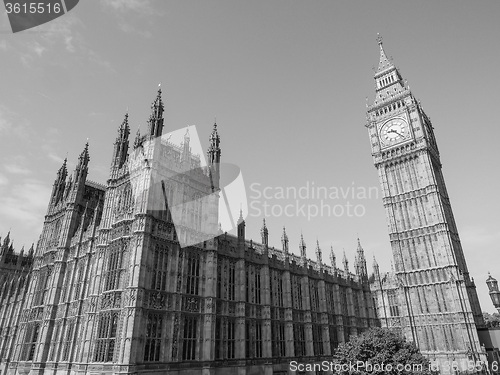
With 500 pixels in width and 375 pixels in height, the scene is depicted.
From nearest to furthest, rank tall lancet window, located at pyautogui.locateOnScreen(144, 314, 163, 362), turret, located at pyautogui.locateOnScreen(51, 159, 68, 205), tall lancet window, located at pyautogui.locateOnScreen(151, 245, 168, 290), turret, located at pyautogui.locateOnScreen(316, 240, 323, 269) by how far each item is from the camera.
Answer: tall lancet window, located at pyautogui.locateOnScreen(144, 314, 163, 362) → tall lancet window, located at pyautogui.locateOnScreen(151, 245, 168, 290) → turret, located at pyautogui.locateOnScreen(51, 159, 68, 205) → turret, located at pyautogui.locateOnScreen(316, 240, 323, 269)

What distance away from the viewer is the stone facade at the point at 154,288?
32875mm

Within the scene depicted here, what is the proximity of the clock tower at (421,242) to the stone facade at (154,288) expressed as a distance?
2222cm

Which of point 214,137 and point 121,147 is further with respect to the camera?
point 214,137

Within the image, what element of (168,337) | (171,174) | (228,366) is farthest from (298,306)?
(171,174)

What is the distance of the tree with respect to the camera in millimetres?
30750

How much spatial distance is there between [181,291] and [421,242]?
53.3 m

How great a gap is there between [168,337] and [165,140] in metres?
20.8

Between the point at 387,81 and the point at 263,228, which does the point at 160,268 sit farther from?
the point at 387,81

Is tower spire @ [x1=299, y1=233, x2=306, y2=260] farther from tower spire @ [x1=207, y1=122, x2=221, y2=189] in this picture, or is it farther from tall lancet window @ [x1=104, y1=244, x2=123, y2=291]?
tall lancet window @ [x1=104, y1=244, x2=123, y2=291]

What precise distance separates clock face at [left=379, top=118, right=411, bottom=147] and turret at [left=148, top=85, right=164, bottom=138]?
57.4 meters

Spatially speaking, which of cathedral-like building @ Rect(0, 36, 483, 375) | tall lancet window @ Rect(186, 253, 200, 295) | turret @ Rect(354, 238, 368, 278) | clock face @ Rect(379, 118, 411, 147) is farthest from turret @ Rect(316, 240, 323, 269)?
clock face @ Rect(379, 118, 411, 147)

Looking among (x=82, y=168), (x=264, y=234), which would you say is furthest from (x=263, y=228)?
(x=82, y=168)

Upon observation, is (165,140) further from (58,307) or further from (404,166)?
(404,166)

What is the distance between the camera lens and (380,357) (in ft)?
103
